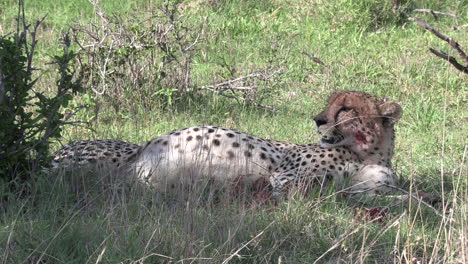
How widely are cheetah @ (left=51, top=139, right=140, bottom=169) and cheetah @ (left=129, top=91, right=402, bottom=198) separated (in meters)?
0.08

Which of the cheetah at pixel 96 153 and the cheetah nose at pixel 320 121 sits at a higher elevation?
the cheetah nose at pixel 320 121

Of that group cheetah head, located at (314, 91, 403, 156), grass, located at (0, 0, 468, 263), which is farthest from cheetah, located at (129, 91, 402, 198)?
grass, located at (0, 0, 468, 263)

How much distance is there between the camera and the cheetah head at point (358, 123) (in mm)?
4156

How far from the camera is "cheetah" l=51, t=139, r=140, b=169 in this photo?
399 cm

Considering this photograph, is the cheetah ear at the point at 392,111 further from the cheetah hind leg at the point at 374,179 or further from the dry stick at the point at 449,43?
the dry stick at the point at 449,43

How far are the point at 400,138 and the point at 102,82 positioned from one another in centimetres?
202

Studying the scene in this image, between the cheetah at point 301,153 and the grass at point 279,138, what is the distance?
226 mm

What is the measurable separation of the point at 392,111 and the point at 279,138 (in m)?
1.12

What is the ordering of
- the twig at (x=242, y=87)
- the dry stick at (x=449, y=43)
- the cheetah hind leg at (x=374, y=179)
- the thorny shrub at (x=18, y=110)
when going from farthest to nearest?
the twig at (x=242, y=87), the cheetah hind leg at (x=374, y=179), the thorny shrub at (x=18, y=110), the dry stick at (x=449, y=43)

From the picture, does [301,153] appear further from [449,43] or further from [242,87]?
[242,87]

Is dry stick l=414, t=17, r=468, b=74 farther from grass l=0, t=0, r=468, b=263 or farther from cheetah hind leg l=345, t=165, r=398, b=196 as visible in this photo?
cheetah hind leg l=345, t=165, r=398, b=196

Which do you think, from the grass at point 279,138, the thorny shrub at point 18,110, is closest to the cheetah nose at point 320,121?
the grass at point 279,138

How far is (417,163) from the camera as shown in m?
4.64

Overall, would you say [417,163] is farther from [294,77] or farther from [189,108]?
[294,77]
